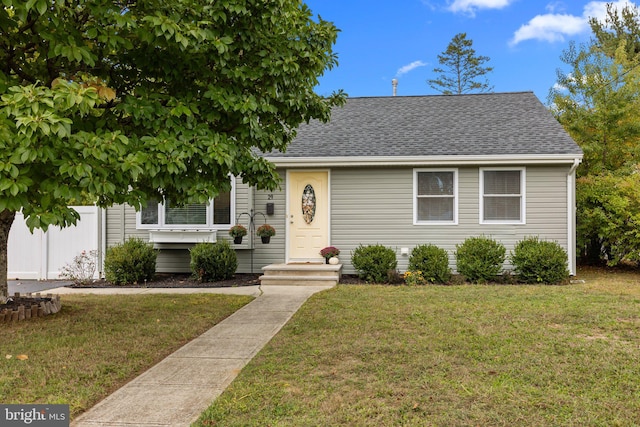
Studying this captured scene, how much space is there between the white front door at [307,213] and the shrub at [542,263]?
399 cm

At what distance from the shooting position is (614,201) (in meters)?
9.87

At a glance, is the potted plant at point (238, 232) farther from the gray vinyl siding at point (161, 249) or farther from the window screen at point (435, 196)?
the window screen at point (435, 196)

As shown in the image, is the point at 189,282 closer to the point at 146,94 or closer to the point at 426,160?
the point at 426,160

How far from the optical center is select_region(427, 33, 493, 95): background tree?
1061 inches

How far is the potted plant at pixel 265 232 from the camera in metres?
9.67

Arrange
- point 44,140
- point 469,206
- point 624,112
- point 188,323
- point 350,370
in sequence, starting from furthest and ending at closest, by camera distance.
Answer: point 624,112 < point 469,206 < point 188,323 < point 350,370 < point 44,140

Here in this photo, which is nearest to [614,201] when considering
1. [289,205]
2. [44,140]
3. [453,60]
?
[289,205]

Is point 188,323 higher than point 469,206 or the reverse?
the reverse

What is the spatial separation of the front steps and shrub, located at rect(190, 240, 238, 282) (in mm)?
839

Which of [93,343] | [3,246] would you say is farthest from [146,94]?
[3,246]

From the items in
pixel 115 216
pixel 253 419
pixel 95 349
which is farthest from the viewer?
pixel 115 216

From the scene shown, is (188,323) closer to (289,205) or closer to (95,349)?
(95,349)

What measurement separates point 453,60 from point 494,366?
87.2 feet

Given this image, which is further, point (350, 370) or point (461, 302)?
point (461, 302)
